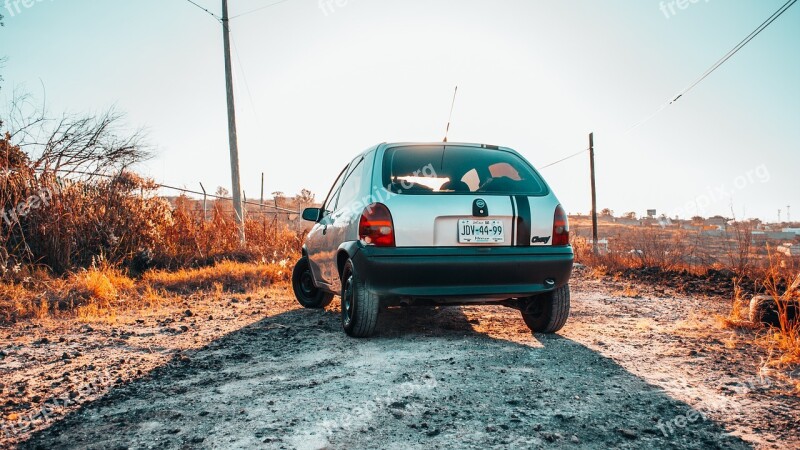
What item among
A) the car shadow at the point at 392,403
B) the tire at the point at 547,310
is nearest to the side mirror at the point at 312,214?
the car shadow at the point at 392,403

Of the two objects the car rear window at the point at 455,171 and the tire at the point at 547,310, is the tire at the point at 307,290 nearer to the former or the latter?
the car rear window at the point at 455,171

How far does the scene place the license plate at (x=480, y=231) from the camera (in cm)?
406

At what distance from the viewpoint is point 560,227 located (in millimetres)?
4312

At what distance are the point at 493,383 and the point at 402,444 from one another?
3.40 ft

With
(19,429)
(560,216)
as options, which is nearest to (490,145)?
(560,216)

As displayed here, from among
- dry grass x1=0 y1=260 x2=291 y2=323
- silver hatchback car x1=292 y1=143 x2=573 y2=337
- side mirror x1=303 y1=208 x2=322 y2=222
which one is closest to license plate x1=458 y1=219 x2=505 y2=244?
silver hatchback car x1=292 y1=143 x2=573 y2=337

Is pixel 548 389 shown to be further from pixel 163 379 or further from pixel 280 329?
pixel 280 329

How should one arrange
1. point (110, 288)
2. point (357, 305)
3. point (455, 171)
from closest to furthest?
point (357, 305)
point (455, 171)
point (110, 288)

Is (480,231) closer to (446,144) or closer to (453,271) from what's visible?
(453,271)

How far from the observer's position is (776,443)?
2355 mm

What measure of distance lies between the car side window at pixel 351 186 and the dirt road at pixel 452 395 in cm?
124

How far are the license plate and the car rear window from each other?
0.26 meters

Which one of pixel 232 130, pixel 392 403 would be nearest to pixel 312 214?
pixel 392 403

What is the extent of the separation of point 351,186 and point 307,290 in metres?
2.16
